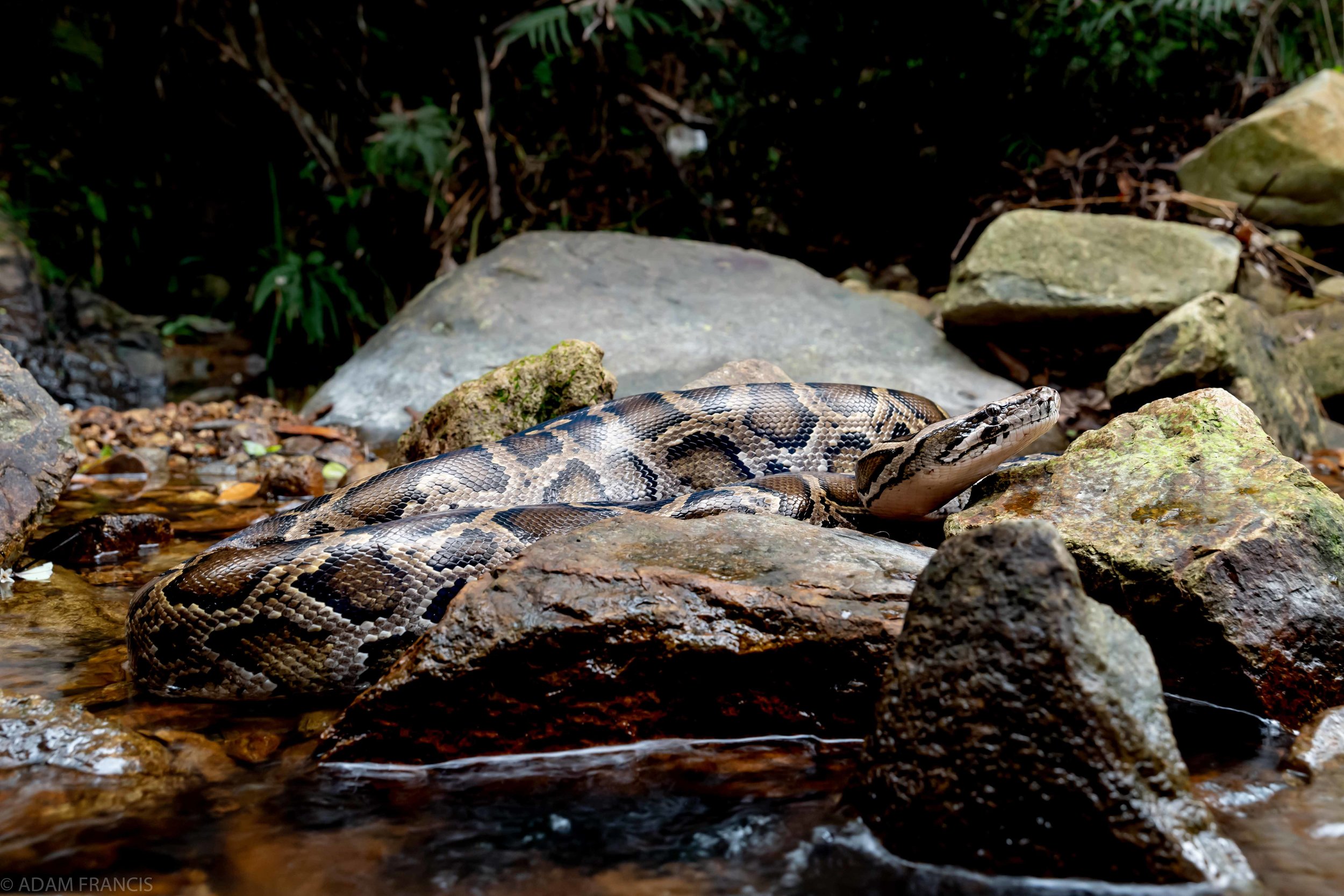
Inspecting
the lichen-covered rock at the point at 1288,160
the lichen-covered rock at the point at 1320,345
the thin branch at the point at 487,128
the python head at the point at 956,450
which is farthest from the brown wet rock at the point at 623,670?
the thin branch at the point at 487,128

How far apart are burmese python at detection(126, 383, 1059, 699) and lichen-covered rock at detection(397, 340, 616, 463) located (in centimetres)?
45

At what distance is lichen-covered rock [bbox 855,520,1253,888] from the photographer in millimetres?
2275

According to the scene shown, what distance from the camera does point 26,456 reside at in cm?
481

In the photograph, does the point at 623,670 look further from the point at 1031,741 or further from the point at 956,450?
the point at 956,450

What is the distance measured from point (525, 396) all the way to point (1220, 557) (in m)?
4.31

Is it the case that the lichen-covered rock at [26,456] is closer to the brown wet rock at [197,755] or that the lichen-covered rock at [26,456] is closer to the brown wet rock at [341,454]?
the brown wet rock at [197,755]

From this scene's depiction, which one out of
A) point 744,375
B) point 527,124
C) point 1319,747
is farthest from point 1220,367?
point 527,124

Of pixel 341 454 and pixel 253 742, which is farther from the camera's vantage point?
pixel 341 454

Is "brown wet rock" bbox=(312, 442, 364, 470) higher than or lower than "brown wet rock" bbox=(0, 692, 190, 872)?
lower

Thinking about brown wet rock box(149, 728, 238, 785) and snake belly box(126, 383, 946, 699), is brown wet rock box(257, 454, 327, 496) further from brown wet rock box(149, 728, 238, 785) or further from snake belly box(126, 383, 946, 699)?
brown wet rock box(149, 728, 238, 785)

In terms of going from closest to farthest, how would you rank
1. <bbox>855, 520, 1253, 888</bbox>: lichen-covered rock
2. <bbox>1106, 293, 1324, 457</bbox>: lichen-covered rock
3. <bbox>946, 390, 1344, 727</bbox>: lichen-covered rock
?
1. <bbox>855, 520, 1253, 888</bbox>: lichen-covered rock
2. <bbox>946, 390, 1344, 727</bbox>: lichen-covered rock
3. <bbox>1106, 293, 1324, 457</bbox>: lichen-covered rock

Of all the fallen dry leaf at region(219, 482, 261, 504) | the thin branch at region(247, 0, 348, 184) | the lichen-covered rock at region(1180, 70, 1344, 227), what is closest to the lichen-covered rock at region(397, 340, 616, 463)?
the fallen dry leaf at region(219, 482, 261, 504)

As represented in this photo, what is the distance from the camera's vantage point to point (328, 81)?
12.3 metres

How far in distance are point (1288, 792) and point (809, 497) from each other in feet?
8.32
